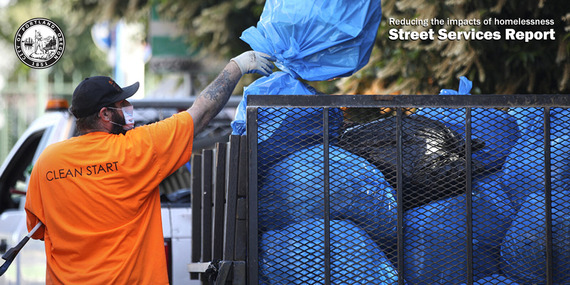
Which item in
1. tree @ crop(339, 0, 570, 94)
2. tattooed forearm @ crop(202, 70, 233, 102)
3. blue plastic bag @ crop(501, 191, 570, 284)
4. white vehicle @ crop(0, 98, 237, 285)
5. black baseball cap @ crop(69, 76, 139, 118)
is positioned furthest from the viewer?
tree @ crop(339, 0, 570, 94)

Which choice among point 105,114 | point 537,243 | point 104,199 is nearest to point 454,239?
point 537,243

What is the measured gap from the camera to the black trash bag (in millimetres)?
2867

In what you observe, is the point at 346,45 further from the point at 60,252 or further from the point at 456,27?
the point at 456,27

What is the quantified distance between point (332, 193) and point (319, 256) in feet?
0.85

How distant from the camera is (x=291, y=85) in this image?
3.38m

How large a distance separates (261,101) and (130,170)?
25.6 inches

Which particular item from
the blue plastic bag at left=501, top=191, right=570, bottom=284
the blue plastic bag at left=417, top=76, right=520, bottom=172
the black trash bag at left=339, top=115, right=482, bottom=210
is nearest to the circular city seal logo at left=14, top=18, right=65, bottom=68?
the black trash bag at left=339, top=115, right=482, bottom=210

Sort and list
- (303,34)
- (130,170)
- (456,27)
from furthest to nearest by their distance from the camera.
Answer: (456,27), (303,34), (130,170)

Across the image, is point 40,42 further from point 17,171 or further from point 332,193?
point 332,193

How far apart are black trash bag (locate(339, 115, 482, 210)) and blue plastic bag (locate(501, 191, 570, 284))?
0.90 ft

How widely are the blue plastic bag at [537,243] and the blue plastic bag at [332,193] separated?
48 cm

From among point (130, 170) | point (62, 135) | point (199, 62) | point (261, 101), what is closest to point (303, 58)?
point (261, 101)

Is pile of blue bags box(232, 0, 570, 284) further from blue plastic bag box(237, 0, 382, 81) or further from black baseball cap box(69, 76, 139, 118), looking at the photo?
black baseball cap box(69, 76, 139, 118)

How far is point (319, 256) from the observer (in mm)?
2836
